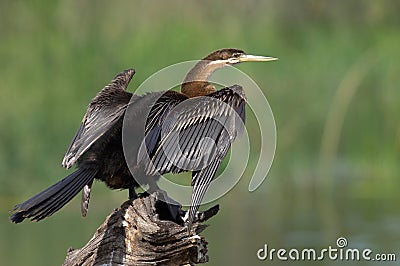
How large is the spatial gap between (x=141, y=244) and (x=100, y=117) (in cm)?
54

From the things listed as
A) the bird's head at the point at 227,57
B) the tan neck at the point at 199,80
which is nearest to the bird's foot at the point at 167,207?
the tan neck at the point at 199,80

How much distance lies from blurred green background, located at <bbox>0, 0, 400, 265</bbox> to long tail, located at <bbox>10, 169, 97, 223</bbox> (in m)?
3.38

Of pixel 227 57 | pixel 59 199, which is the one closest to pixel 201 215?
pixel 59 199

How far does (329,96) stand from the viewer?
8.03 m

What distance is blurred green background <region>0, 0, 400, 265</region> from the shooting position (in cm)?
738

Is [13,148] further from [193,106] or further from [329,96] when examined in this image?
[193,106]

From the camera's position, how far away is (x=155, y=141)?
3613 mm

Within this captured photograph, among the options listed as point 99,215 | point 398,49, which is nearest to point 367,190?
point 398,49

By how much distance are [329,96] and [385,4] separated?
1.07 metres

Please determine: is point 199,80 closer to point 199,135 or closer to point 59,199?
point 199,135

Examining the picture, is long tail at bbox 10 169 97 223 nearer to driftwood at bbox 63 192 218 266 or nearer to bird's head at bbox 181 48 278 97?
driftwood at bbox 63 192 218 266

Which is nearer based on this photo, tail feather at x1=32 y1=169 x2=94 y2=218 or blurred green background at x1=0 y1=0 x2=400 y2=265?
tail feather at x1=32 y1=169 x2=94 y2=218

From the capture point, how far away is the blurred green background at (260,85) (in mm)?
7375


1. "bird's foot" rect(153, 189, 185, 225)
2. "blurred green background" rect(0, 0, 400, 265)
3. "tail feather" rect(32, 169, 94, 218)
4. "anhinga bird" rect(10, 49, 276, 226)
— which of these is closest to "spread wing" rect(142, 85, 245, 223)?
"anhinga bird" rect(10, 49, 276, 226)
